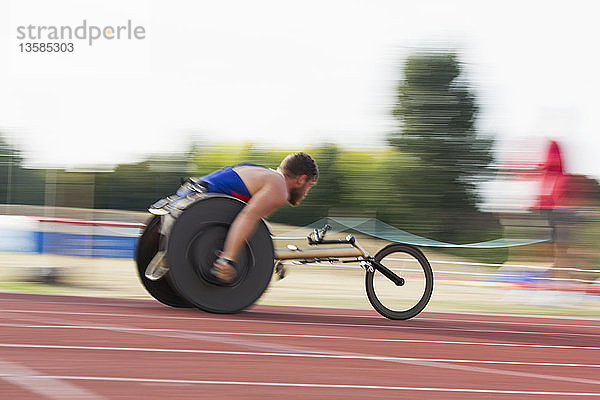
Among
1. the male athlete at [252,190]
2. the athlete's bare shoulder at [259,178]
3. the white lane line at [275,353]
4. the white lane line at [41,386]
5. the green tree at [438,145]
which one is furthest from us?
the green tree at [438,145]

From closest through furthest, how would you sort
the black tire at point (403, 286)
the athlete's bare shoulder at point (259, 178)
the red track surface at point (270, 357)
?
the red track surface at point (270, 357) < the athlete's bare shoulder at point (259, 178) < the black tire at point (403, 286)

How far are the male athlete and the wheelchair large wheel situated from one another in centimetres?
8

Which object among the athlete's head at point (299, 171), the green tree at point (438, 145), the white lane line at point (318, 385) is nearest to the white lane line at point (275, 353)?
the white lane line at point (318, 385)

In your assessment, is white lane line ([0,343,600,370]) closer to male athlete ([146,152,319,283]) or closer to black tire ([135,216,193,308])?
male athlete ([146,152,319,283])

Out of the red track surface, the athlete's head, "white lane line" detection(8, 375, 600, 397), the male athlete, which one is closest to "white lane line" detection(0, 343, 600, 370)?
the red track surface

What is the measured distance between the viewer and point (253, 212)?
5.91 meters

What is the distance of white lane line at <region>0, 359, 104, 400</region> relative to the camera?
10.2 feet

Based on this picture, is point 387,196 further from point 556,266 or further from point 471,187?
point 556,266

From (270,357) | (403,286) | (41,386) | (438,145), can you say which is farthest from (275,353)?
(438,145)

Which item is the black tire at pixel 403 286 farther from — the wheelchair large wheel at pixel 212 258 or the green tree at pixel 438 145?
the green tree at pixel 438 145

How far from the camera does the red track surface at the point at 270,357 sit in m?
3.45

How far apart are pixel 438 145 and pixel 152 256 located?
2773 cm

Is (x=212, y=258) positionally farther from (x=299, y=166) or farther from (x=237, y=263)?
(x=299, y=166)

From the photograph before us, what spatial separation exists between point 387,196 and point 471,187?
3.06m
